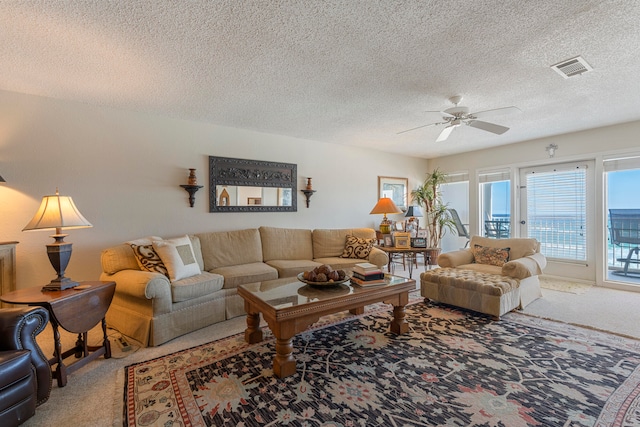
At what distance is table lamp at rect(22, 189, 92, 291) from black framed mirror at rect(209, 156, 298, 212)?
6.11ft

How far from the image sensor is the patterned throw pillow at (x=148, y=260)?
2.87 m

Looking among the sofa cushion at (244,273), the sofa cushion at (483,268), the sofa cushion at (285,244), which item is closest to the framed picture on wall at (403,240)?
the sofa cushion at (483,268)

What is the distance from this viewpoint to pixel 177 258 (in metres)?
2.97

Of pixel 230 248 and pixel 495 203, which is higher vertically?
pixel 495 203

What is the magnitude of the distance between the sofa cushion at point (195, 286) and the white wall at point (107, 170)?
1163 millimetres

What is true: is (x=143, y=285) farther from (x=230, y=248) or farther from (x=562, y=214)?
(x=562, y=214)

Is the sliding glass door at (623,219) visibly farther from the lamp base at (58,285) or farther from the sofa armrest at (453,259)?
the lamp base at (58,285)

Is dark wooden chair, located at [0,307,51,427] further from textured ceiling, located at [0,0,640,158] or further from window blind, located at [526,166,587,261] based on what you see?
window blind, located at [526,166,587,261]

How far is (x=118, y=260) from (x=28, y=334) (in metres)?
1.31

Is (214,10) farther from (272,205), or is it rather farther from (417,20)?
(272,205)

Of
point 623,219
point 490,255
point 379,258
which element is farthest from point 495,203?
point 379,258

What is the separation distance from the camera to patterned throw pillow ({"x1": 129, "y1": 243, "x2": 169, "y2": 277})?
2866 millimetres

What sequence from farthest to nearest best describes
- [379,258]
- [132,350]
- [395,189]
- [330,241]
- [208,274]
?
[395,189], [330,241], [379,258], [208,274], [132,350]

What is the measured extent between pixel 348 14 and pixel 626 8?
5.68ft
